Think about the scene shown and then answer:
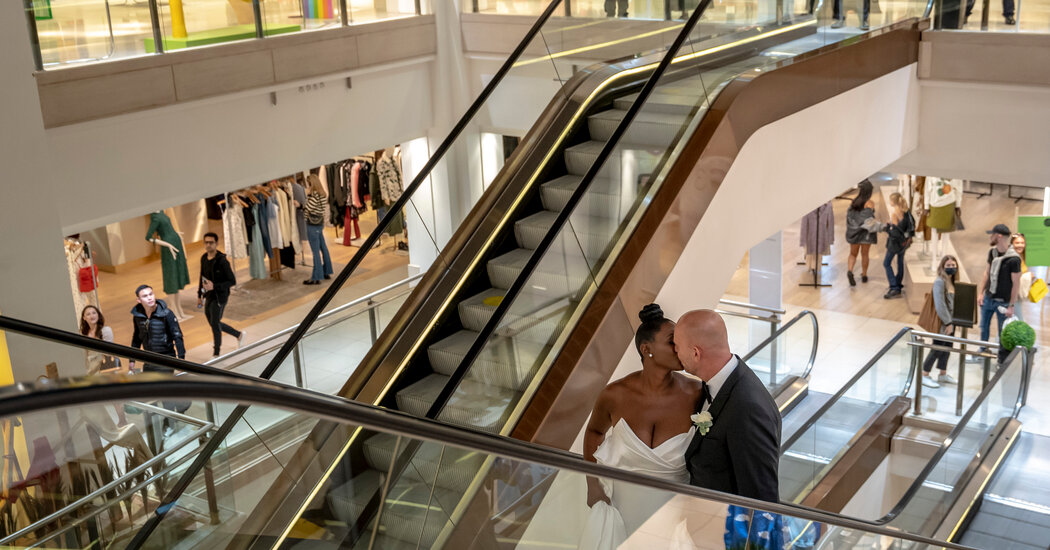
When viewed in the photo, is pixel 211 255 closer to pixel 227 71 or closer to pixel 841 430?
pixel 227 71

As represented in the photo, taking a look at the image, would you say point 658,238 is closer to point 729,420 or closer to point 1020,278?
point 729,420

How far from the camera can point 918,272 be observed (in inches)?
607

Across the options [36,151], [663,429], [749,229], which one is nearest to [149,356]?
[663,429]

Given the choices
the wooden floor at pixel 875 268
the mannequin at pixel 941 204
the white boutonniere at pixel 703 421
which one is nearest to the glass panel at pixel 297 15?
the wooden floor at pixel 875 268

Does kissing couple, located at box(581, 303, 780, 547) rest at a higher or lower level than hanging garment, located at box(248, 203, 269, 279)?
higher

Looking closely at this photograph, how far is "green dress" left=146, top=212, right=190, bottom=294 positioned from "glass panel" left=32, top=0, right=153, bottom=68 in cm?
333

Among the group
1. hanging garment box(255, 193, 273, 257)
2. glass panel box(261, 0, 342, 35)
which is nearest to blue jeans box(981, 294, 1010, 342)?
glass panel box(261, 0, 342, 35)

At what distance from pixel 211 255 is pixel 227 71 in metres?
2.60

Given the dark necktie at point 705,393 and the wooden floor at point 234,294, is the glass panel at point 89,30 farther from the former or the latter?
the dark necktie at point 705,393

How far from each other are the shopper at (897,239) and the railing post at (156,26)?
33.7 feet

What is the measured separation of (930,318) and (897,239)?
2395 mm

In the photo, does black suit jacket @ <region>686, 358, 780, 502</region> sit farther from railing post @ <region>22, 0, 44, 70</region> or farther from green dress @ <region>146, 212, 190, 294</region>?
green dress @ <region>146, 212, 190, 294</region>

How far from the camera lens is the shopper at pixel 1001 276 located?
11.2m

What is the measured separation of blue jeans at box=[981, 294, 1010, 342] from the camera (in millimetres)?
11617
